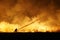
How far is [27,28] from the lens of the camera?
505 inches

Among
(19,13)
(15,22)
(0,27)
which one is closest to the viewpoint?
(0,27)

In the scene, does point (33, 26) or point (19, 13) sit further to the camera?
point (19, 13)
